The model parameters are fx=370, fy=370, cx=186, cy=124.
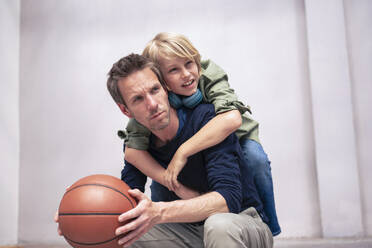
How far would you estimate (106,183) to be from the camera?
1.49m

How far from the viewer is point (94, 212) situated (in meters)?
1.40

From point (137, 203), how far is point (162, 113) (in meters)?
0.46

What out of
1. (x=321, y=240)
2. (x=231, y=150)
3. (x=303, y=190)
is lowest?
(x=321, y=240)

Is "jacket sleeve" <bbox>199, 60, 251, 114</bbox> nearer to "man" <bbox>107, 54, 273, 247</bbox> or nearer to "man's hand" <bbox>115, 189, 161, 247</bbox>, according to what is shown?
"man" <bbox>107, 54, 273, 247</bbox>

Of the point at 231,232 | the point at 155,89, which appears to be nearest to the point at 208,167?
the point at 231,232

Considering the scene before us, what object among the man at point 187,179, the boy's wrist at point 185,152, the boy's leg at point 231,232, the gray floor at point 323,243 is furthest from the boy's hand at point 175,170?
the gray floor at point 323,243

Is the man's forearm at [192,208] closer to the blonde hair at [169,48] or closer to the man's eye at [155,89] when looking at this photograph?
the man's eye at [155,89]

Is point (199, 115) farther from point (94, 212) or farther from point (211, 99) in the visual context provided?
point (94, 212)

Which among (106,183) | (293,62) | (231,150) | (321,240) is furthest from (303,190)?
(106,183)

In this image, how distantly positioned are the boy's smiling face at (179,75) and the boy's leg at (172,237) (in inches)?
28.0

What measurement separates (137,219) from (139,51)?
9.54 feet

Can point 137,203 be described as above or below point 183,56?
below

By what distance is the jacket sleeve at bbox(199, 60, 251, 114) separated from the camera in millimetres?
1929

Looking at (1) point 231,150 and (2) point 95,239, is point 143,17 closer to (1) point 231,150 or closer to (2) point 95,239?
(1) point 231,150
